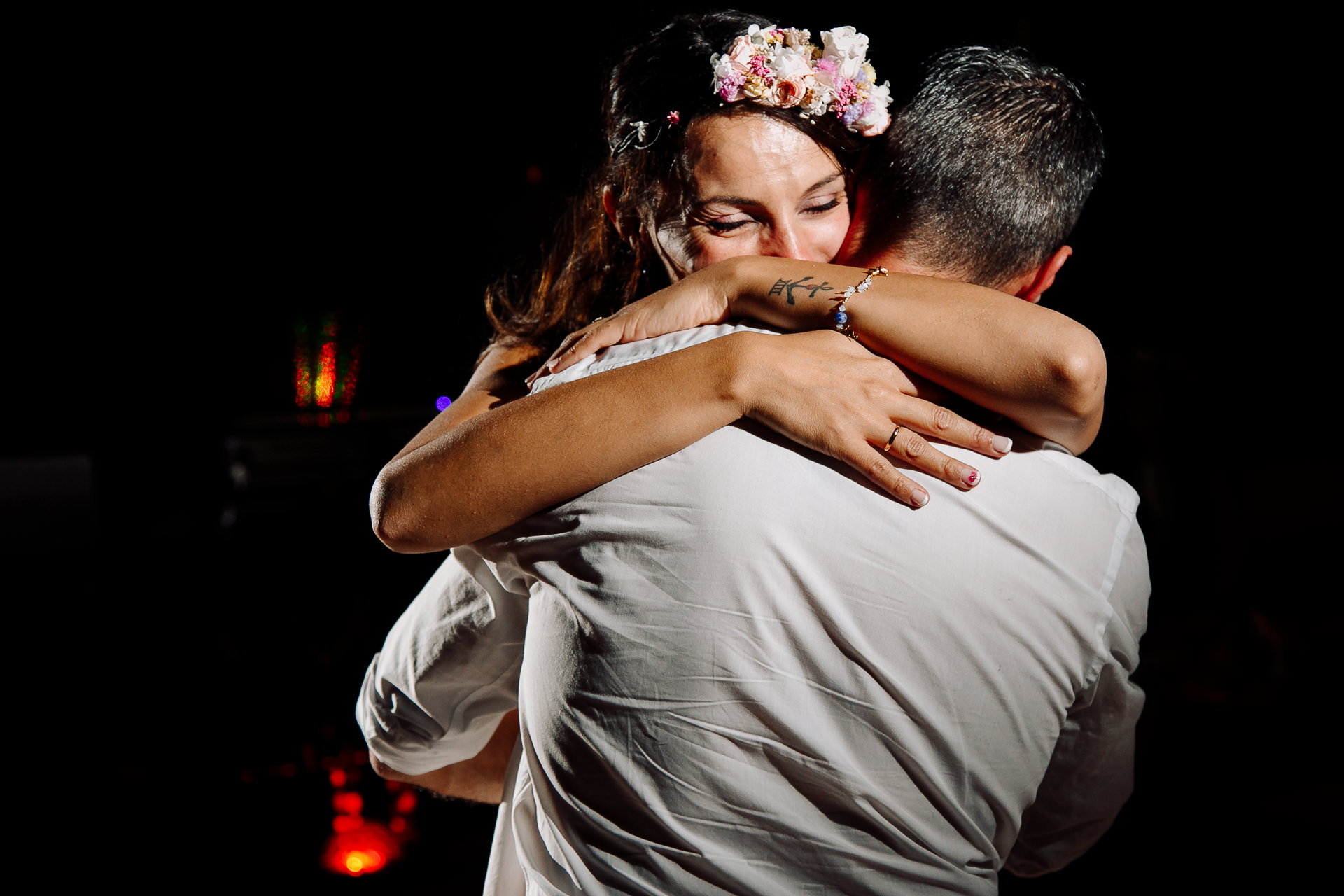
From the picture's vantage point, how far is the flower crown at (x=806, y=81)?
1132 mm

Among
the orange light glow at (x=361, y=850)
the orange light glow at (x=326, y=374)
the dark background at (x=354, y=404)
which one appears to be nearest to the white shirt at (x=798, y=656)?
the dark background at (x=354, y=404)

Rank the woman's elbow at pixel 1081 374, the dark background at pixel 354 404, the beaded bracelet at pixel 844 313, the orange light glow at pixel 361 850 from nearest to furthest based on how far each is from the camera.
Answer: the woman's elbow at pixel 1081 374, the beaded bracelet at pixel 844 313, the orange light glow at pixel 361 850, the dark background at pixel 354 404

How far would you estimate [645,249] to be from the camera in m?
1.41

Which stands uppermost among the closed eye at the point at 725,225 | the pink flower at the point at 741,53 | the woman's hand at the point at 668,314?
the pink flower at the point at 741,53

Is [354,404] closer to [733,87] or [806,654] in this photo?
[733,87]

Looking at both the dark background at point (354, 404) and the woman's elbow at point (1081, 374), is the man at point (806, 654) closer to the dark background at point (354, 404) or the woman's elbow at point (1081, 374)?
the woman's elbow at point (1081, 374)

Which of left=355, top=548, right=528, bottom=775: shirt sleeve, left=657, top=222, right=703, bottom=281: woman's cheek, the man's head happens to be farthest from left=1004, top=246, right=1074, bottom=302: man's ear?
left=355, top=548, right=528, bottom=775: shirt sleeve

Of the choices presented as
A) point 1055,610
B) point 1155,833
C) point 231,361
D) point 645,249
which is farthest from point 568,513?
point 231,361

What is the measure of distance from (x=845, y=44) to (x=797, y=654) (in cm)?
87

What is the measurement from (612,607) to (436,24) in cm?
336

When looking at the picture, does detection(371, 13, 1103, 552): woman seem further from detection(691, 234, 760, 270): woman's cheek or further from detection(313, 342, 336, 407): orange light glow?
detection(313, 342, 336, 407): orange light glow

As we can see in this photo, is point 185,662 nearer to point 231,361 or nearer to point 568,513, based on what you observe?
point 231,361

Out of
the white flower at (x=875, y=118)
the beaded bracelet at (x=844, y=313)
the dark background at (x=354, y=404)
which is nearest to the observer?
the beaded bracelet at (x=844, y=313)

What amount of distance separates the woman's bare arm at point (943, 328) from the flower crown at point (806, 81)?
31cm
